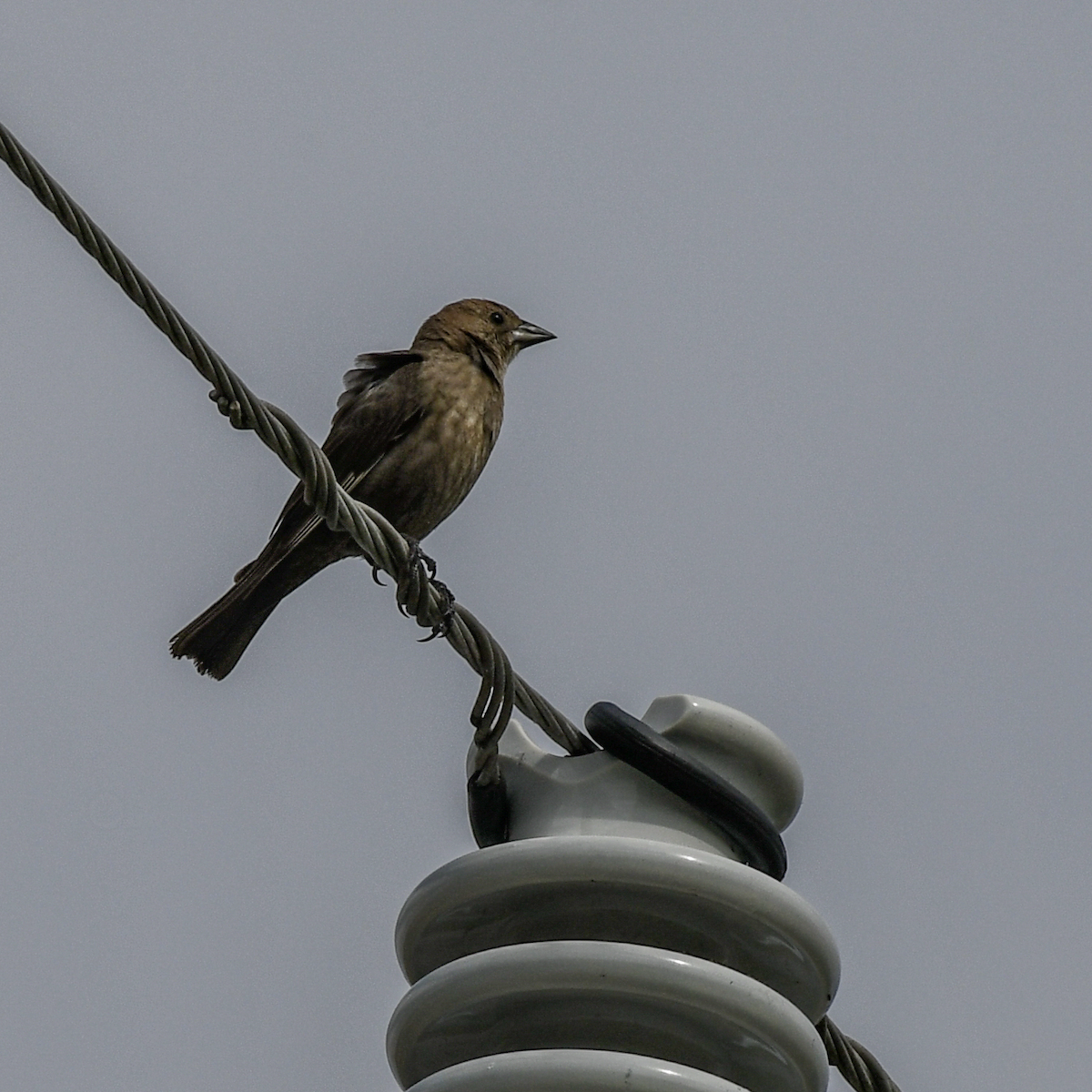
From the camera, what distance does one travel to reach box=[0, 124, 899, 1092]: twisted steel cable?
2.67 m

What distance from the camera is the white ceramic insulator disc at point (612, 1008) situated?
2115 millimetres

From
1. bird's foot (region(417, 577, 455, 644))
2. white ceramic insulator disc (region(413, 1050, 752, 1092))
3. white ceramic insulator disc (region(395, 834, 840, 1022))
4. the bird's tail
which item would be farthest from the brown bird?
white ceramic insulator disc (region(413, 1050, 752, 1092))

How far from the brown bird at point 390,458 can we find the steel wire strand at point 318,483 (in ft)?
6.45

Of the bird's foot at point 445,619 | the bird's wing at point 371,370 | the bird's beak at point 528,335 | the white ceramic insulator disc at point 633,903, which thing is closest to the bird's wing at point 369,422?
the bird's wing at point 371,370

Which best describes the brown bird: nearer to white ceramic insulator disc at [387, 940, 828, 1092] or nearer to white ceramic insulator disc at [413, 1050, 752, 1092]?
white ceramic insulator disc at [387, 940, 828, 1092]

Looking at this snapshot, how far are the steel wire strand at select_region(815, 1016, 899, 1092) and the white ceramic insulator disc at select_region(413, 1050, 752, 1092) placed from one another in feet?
2.80

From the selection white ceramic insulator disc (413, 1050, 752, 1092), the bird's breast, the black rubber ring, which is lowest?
white ceramic insulator disc (413, 1050, 752, 1092)

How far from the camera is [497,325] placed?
21.3 ft

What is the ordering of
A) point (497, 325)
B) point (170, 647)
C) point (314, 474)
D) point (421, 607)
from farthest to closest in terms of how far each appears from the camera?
point (497, 325) < point (170, 647) < point (421, 607) < point (314, 474)

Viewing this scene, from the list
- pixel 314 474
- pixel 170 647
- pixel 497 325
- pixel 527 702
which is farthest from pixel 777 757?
pixel 497 325

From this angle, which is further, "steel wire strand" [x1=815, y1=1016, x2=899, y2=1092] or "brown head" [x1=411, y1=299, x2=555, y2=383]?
"brown head" [x1=411, y1=299, x2=555, y2=383]

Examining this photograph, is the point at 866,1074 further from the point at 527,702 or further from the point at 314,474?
the point at 314,474

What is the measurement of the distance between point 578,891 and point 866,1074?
91cm

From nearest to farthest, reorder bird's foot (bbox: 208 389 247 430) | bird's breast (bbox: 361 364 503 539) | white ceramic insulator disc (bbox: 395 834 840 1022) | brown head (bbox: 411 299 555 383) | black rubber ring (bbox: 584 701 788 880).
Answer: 1. white ceramic insulator disc (bbox: 395 834 840 1022)
2. black rubber ring (bbox: 584 701 788 880)
3. bird's foot (bbox: 208 389 247 430)
4. bird's breast (bbox: 361 364 503 539)
5. brown head (bbox: 411 299 555 383)
